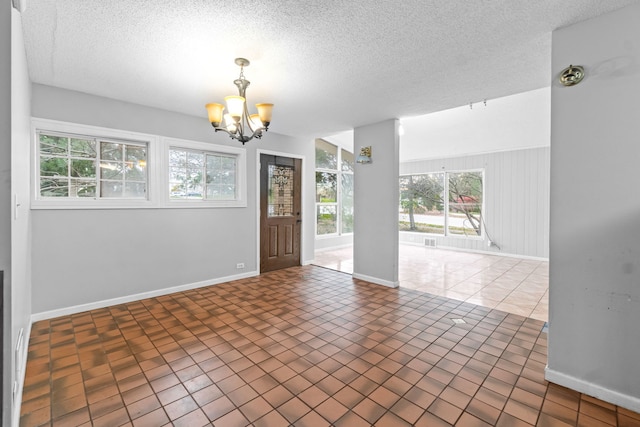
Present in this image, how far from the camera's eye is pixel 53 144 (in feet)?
10.1

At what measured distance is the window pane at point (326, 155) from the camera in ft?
23.1

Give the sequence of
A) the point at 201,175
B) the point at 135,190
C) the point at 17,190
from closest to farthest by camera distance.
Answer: the point at 17,190 → the point at 135,190 → the point at 201,175

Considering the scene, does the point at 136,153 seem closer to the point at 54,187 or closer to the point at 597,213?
the point at 54,187

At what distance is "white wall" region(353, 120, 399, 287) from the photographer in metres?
4.12

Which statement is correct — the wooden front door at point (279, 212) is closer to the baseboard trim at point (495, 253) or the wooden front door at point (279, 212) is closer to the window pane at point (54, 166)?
the window pane at point (54, 166)

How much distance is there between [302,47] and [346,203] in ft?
18.6

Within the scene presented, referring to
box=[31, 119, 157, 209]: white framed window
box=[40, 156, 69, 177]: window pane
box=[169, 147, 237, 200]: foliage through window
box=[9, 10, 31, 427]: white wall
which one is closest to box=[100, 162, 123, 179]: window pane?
box=[31, 119, 157, 209]: white framed window

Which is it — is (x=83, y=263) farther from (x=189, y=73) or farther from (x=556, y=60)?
(x=556, y=60)

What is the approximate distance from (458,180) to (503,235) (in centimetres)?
172

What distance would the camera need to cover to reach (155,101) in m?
3.44

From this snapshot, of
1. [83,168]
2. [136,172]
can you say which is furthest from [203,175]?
[83,168]

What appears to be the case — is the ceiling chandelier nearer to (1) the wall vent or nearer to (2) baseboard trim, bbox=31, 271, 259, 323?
(2) baseboard trim, bbox=31, 271, 259, 323

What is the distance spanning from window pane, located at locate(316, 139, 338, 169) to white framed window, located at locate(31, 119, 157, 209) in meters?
4.04

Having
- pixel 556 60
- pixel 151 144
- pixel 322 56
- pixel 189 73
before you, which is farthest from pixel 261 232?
pixel 556 60
